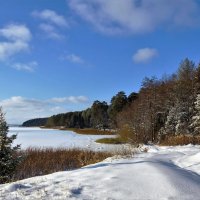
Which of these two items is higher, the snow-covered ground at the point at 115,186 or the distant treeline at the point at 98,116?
the distant treeline at the point at 98,116

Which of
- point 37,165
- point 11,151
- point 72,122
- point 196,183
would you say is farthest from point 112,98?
point 196,183

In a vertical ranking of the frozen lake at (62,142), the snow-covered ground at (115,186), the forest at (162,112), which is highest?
the forest at (162,112)

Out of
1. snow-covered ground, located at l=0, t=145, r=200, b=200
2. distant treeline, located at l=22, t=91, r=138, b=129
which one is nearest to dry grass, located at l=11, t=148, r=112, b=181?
snow-covered ground, located at l=0, t=145, r=200, b=200

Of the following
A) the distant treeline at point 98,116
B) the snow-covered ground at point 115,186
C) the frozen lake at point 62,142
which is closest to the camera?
the snow-covered ground at point 115,186

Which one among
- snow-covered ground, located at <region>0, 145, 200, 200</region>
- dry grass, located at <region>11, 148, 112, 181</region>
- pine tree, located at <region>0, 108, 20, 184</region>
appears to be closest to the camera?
snow-covered ground, located at <region>0, 145, 200, 200</region>

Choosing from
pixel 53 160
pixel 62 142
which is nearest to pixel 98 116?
pixel 62 142

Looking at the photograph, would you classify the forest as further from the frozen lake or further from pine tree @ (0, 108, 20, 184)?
pine tree @ (0, 108, 20, 184)

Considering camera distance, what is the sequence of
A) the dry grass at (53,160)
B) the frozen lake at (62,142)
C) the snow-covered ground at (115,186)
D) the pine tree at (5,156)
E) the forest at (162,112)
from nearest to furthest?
the snow-covered ground at (115,186), the pine tree at (5,156), the dry grass at (53,160), the frozen lake at (62,142), the forest at (162,112)

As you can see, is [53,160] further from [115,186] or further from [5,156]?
[115,186]

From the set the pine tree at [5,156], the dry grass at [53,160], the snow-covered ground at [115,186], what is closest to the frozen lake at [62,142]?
the dry grass at [53,160]

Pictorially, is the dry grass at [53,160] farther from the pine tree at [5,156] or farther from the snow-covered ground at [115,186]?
the snow-covered ground at [115,186]

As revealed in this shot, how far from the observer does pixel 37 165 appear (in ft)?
60.4

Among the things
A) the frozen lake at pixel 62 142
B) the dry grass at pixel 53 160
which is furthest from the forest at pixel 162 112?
the dry grass at pixel 53 160

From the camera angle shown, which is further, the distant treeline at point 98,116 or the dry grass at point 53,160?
the distant treeline at point 98,116
